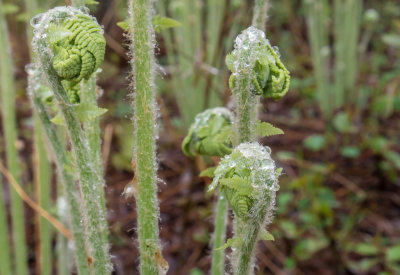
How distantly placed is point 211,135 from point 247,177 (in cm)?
27

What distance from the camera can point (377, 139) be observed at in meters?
2.86

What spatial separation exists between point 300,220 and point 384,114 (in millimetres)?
1301

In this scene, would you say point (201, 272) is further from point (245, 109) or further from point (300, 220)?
point (245, 109)

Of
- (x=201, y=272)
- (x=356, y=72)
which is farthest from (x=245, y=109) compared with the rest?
(x=356, y=72)

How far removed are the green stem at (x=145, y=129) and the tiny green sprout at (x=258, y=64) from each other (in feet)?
0.41

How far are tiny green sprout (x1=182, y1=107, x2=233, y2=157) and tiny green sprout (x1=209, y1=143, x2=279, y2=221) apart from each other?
19cm

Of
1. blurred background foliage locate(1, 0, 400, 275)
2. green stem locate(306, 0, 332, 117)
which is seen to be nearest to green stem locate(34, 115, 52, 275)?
blurred background foliage locate(1, 0, 400, 275)

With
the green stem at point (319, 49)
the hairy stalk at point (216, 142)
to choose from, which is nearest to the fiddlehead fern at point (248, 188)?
the hairy stalk at point (216, 142)

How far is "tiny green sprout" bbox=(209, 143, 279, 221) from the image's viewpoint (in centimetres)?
69

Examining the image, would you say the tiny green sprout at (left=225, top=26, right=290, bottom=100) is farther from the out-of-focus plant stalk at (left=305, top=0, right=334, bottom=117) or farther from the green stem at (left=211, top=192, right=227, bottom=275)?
the out-of-focus plant stalk at (left=305, top=0, right=334, bottom=117)

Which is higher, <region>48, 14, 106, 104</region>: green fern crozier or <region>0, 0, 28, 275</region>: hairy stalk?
<region>48, 14, 106, 104</region>: green fern crozier

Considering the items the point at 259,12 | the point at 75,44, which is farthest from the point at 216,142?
the point at 75,44

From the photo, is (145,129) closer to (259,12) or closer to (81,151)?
(81,151)

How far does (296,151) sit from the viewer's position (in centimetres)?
315
